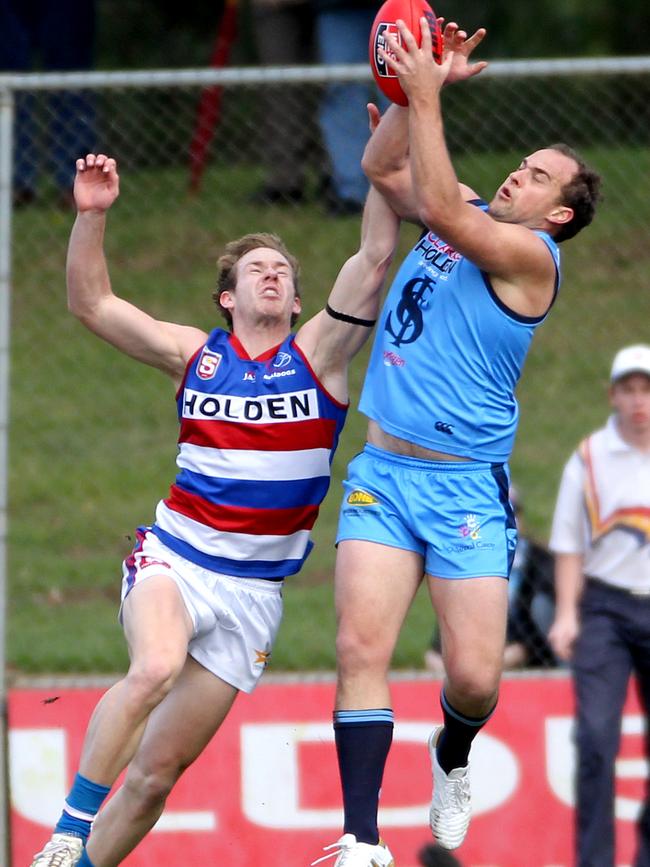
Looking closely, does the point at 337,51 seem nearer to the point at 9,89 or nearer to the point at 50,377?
the point at 50,377

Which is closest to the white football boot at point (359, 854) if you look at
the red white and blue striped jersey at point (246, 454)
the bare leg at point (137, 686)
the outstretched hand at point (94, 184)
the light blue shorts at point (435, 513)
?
the bare leg at point (137, 686)

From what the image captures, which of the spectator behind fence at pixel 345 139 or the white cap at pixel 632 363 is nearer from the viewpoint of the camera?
the white cap at pixel 632 363

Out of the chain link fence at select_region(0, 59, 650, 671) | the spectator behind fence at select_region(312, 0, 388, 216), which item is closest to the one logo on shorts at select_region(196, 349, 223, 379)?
the spectator behind fence at select_region(312, 0, 388, 216)

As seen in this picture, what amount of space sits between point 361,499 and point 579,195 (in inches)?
45.6

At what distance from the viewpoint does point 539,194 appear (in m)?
4.75

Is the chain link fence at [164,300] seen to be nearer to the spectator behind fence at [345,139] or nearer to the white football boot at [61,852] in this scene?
the spectator behind fence at [345,139]

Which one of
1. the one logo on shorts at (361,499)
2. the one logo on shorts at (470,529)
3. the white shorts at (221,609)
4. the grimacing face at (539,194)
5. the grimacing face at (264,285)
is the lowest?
the white shorts at (221,609)

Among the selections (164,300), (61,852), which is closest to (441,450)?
(61,852)

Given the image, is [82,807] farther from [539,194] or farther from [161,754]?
[539,194]

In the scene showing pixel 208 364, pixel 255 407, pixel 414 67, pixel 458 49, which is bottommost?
pixel 255 407

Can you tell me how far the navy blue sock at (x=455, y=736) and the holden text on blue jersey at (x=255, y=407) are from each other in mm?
1013

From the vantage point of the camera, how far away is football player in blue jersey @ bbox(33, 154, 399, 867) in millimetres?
4910

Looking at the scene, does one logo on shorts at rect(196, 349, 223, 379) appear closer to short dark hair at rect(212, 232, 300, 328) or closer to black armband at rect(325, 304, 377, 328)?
short dark hair at rect(212, 232, 300, 328)

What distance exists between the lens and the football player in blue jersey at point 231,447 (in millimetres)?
4910
